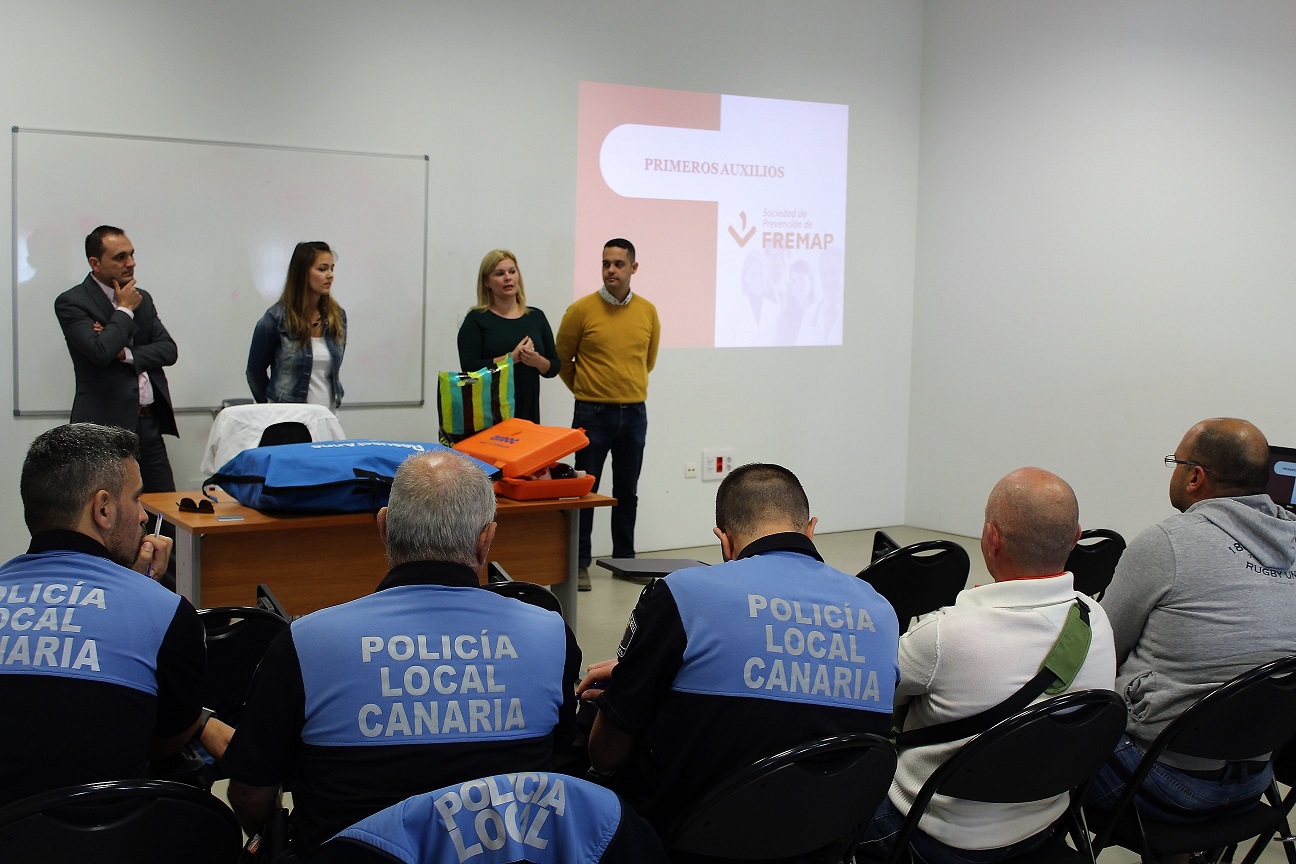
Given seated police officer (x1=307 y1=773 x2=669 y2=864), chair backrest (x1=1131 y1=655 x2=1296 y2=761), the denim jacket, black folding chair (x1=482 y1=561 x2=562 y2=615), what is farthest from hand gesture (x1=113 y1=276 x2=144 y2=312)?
chair backrest (x1=1131 y1=655 x2=1296 y2=761)

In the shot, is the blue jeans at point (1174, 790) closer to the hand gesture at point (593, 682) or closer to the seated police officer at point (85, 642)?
the hand gesture at point (593, 682)

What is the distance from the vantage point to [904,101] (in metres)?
7.11

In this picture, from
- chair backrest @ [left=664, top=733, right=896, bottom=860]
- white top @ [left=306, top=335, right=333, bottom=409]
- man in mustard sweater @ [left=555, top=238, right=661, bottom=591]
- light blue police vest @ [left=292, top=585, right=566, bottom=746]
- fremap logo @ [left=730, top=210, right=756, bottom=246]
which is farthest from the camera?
fremap logo @ [left=730, top=210, right=756, bottom=246]

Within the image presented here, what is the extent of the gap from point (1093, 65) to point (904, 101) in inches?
46.9

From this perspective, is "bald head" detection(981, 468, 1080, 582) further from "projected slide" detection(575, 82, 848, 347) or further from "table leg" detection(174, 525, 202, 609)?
"projected slide" detection(575, 82, 848, 347)

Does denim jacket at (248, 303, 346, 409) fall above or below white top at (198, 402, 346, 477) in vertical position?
above

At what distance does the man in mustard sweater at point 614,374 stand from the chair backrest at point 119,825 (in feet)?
13.0

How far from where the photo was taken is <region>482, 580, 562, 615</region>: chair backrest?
8.33 ft

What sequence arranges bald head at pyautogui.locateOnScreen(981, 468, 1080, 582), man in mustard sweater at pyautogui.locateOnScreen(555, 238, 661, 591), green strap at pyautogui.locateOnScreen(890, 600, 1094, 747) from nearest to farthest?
1. green strap at pyautogui.locateOnScreen(890, 600, 1094, 747)
2. bald head at pyautogui.locateOnScreen(981, 468, 1080, 582)
3. man in mustard sweater at pyautogui.locateOnScreen(555, 238, 661, 591)

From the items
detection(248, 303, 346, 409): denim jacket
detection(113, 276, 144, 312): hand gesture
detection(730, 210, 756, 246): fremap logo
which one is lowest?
detection(248, 303, 346, 409): denim jacket

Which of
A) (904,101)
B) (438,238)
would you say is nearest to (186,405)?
(438,238)

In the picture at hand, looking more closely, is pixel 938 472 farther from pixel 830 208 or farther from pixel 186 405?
pixel 186 405

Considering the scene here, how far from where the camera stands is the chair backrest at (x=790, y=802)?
5.72 feet

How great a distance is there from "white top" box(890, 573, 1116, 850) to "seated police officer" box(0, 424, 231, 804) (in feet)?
4.04
